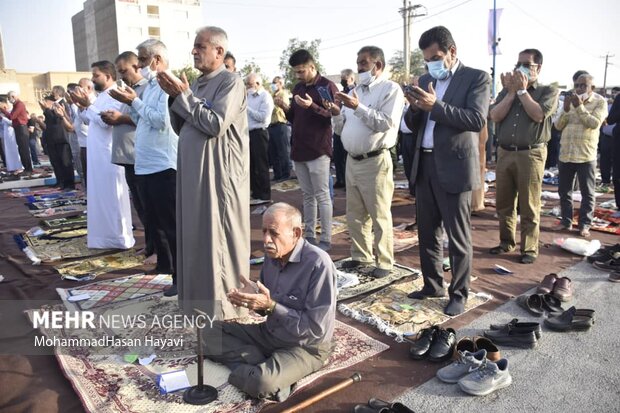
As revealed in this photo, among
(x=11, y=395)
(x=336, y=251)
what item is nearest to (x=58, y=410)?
(x=11, y=395)

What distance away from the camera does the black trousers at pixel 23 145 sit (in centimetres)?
1316

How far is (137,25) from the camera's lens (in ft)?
198

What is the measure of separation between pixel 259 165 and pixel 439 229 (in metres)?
4.67

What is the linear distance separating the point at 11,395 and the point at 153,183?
2042 mm

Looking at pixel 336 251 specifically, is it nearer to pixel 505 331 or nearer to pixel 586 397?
pixel 505 331

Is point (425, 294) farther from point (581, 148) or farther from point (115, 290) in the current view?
point (581, 148)

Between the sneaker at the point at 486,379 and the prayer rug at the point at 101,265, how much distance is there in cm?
368

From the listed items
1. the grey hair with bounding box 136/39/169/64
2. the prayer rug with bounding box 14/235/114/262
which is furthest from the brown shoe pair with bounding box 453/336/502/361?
the prayer rug with bounding box 14/235/114/262

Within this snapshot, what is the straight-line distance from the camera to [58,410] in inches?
107

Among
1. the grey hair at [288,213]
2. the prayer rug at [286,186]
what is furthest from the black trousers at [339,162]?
the grey hair at [288,213]

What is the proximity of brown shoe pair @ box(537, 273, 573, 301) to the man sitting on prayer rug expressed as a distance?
216 centimetres

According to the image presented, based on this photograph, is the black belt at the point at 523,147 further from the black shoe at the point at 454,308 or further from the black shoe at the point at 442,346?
the black shoe at the point at 442,346

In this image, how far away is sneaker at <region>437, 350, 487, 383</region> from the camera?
115 inches

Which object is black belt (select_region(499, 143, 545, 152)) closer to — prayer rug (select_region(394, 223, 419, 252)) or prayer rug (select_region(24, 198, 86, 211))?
prayer rug (select_region(394, 223, 419, 252))
